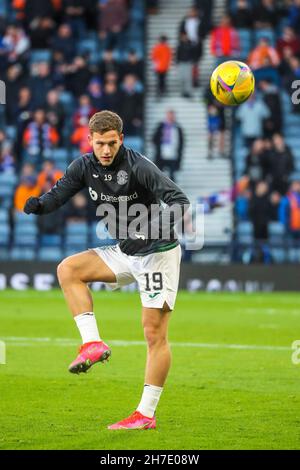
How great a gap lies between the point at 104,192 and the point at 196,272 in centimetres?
1420

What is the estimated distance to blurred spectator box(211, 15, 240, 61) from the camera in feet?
85.8

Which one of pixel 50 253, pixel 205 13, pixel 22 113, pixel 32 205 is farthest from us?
pixel 205 13

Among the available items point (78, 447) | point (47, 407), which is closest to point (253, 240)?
point (47, 407)

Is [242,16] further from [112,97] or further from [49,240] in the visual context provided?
[49,240]

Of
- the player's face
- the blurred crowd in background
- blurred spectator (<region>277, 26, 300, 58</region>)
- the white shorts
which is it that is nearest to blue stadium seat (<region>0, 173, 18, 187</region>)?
the blurred crowd in background

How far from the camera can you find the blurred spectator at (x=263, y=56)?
83.3ft

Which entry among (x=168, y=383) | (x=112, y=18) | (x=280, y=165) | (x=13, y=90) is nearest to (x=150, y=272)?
(x=168, y=383)

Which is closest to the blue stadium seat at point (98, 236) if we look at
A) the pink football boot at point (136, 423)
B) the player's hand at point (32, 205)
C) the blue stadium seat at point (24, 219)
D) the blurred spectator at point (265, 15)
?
the blue stadium seat at point (24, 219)

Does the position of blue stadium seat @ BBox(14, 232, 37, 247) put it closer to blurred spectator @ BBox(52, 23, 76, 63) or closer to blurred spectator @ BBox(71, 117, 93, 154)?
blurred spectator @ BBox(71, 117, 93, 154)

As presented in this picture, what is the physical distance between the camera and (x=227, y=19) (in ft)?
85.6

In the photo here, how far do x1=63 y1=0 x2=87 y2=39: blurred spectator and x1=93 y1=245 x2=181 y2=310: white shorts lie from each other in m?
20.2

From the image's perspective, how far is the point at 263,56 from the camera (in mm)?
25438

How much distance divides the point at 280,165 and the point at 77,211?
446 cm
